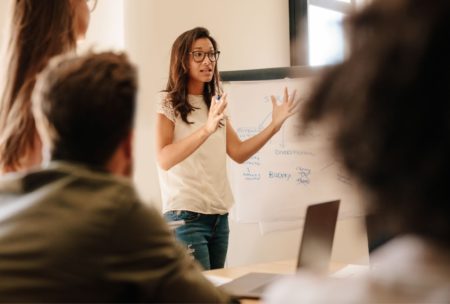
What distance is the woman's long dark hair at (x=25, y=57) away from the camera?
147 cm

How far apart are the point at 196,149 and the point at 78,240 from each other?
5.76ft

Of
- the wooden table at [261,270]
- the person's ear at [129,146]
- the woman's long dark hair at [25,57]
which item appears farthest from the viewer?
the wooden table at [261,270]

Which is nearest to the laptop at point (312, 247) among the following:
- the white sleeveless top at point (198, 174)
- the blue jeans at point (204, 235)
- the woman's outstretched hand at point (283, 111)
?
the blue jeans at point (204, 235)

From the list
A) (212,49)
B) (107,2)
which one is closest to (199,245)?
(212,49)

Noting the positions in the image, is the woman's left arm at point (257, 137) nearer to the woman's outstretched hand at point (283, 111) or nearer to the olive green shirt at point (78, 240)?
the woman's outstretched hand at point (283, 111)

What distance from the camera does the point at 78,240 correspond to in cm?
92

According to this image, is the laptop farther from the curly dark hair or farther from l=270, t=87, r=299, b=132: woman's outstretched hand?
l=270, t=87, r=299, b=132: woman's outstretched hand

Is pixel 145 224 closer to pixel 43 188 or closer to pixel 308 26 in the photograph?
pixel 43 188

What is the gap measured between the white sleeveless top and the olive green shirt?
1.61m

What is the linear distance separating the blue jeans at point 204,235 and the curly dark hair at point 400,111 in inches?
77.2

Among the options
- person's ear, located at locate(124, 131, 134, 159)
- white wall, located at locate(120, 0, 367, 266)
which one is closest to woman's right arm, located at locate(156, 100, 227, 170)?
white wall, located at locate(120, 0, 367, 266)

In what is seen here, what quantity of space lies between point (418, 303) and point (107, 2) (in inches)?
115

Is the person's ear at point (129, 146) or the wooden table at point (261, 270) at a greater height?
the person's ear at point (129, 146)

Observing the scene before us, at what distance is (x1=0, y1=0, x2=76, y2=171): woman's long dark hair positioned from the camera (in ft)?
4.81
